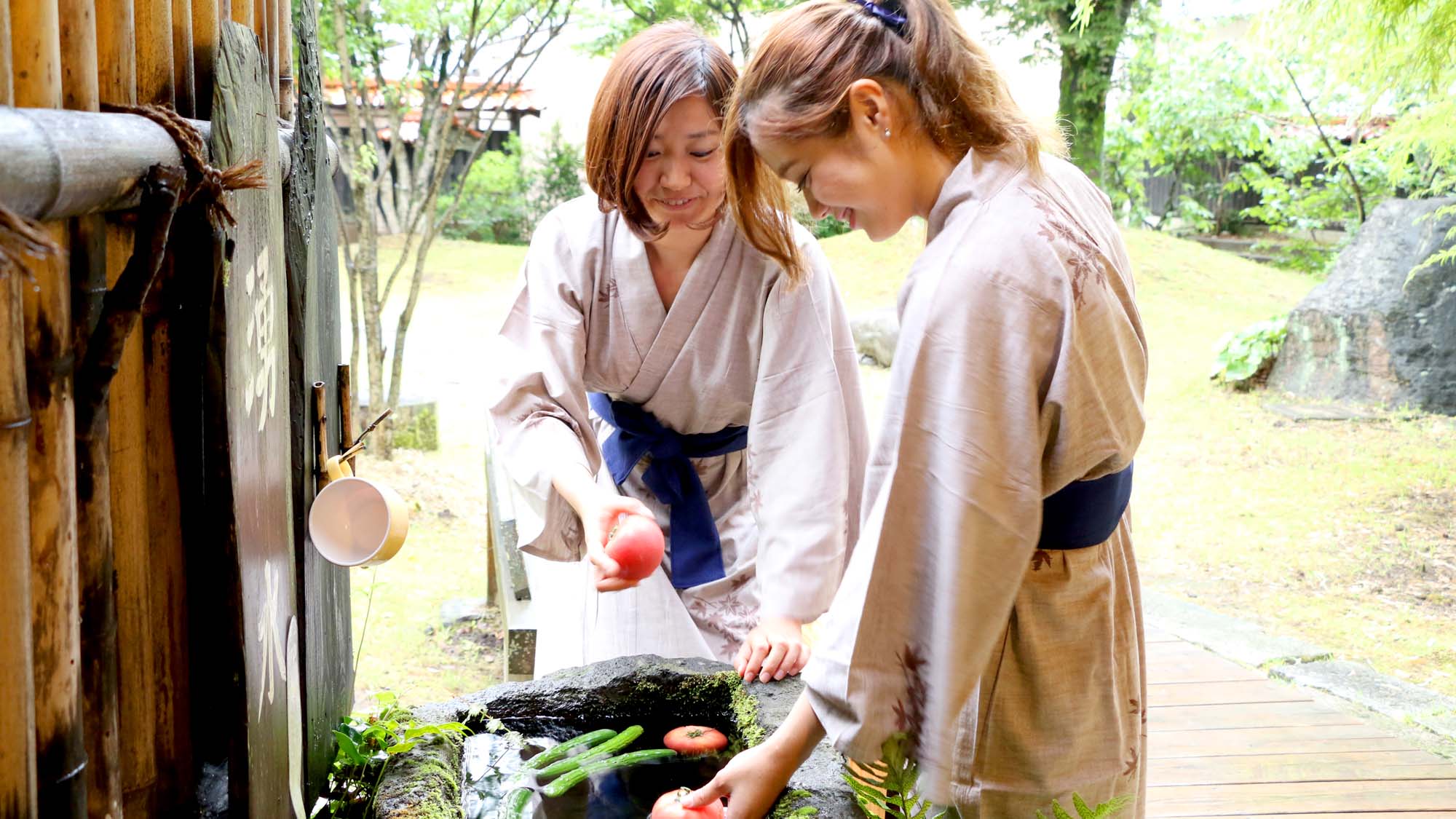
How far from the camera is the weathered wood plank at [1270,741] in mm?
3629

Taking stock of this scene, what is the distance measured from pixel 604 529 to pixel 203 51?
4.28 feet

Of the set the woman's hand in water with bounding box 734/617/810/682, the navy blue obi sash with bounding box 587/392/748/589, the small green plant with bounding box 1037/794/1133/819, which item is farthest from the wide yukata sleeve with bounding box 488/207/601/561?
the small green plant with bounding box 1037/794/1133/819

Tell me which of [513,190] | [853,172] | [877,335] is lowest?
[877,335]

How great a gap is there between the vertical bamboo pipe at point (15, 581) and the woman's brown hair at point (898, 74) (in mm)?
1124

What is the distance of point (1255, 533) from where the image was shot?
7133 mm

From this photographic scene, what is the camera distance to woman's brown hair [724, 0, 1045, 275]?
1620 mm

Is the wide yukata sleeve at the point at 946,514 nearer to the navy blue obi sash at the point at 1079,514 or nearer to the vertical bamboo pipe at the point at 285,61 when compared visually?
the navy blue obi sash at the point at 1079,514

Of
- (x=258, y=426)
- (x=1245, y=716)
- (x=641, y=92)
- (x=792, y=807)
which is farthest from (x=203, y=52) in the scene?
(x=1245, y=716)

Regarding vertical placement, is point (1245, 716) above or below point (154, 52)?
below

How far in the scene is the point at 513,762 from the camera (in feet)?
6.63

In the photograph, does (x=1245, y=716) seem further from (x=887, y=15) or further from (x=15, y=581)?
(x=15, y=581)

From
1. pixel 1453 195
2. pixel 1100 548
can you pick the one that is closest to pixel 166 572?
pixel 1100 548

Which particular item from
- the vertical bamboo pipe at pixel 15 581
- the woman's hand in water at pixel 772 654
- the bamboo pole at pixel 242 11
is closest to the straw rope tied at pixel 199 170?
the vertical bamboo pipe at pixel 15 581

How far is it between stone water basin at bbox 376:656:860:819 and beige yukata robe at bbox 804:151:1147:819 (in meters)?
0.28
